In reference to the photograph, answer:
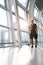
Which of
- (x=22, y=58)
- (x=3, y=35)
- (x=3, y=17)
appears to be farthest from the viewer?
(x=3, y=35)

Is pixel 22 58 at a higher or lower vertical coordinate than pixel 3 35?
lower

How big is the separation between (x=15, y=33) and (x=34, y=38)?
340 cm

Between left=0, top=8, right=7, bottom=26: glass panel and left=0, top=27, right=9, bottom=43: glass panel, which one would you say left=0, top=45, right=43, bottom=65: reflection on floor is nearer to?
left=0, top=8, right=7, bottom=26: glass panel

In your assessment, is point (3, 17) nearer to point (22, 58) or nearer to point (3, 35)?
point (3, 35)

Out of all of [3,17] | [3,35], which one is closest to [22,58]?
[3,17]

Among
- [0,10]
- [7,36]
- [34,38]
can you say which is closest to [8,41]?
[7,36]

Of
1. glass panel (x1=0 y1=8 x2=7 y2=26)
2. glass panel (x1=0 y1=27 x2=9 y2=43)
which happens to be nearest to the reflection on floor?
glass panel (x1=0 y1=8 x2=7 y2=26)

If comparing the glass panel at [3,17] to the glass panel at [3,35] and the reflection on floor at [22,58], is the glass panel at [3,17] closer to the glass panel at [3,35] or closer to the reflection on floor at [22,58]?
the glass panel at [3,35]

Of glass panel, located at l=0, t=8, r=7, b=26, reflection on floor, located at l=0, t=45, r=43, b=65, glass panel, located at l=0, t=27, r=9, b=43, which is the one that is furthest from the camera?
glass panel, located at l=0, t=27, r=9, b=43

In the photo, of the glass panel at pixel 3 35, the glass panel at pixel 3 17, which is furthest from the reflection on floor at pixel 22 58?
the glass panel at pixel 3 35

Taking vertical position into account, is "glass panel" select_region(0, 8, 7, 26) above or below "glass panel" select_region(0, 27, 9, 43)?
above

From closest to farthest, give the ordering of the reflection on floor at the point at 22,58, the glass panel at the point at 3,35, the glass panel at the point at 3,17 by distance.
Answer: the reflection on floor at the point at 22,58
the glass panel at the point at 3,17
the glass panel at the point at 3,35

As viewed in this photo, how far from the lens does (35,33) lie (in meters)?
8.01

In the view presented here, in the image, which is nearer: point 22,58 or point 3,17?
point 22,58
